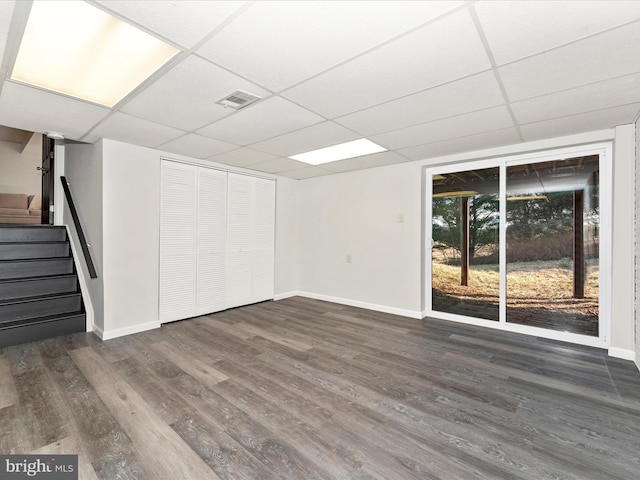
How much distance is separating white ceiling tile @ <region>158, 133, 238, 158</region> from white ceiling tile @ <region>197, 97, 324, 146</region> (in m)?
0.20

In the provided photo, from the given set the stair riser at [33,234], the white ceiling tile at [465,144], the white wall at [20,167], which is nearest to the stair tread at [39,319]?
the stair riser at [33,234]

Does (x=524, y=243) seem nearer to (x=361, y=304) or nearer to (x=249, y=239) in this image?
(x=361, y=304)

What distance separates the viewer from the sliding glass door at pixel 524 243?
11.2 feet

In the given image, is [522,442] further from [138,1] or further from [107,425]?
[138,1]

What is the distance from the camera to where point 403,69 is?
200cm

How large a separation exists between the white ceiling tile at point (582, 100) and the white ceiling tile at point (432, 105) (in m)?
0.35

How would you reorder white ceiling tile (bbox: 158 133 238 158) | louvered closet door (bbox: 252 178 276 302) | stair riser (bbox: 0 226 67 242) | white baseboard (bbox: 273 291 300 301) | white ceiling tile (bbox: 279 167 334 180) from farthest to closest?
white baseboard (bbox: 273 291 300 301) < louvered closet door (bbox: 252 178 276 302) < white ceiling tile (bbox: 279 167 334 180) < stair riser (bbox: 0 226 67 242) < white ceiling tile (bbox: 158 133 238 158)

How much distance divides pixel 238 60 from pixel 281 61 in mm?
282

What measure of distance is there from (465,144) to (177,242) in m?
4.18

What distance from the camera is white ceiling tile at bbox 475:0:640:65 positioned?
4.74 ft

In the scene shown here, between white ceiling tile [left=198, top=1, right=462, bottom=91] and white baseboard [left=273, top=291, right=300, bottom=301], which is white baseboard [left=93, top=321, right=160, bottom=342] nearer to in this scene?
white baseboard [left=273, top=291, right=300, bottom=301]

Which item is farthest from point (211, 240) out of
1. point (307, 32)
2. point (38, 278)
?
point (307, 32)

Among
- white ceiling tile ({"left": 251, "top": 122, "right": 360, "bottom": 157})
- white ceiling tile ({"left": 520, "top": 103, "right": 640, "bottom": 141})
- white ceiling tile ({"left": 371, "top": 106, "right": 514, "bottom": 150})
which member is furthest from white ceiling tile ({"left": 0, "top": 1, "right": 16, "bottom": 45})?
white ceiling tile ({"left": 520, "top": 103, "right": 640, "bottom": 141})

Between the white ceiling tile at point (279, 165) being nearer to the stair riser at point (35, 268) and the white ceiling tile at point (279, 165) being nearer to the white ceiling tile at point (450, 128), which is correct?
the white ceiling tile at point (450, 128)
